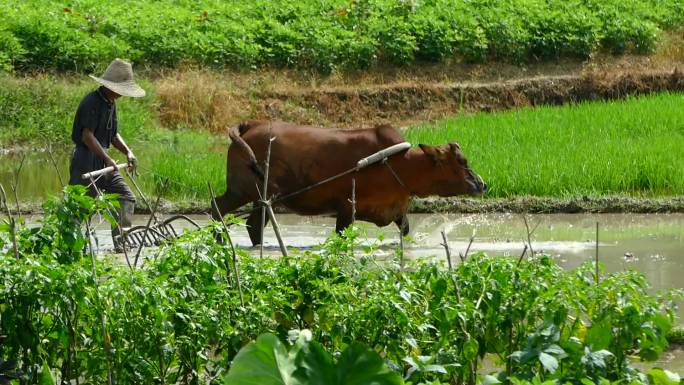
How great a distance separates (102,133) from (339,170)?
171 cm

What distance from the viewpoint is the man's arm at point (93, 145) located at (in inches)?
385

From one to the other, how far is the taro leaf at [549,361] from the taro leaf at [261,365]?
1.34 m

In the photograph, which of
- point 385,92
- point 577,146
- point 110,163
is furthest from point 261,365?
point 385,92

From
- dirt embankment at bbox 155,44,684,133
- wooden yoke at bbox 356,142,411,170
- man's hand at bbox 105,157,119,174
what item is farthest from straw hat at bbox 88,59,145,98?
dirt embankment at bbox 155,44,684,133

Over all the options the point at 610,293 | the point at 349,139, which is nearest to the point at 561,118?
the point at 349,139

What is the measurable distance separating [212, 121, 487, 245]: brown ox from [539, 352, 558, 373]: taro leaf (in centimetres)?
525

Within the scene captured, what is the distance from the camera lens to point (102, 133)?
1001cm

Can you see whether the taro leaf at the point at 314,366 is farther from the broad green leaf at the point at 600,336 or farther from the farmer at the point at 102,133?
the farmer at the point at 102,133

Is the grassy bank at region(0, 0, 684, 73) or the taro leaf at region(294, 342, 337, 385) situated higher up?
the taro leaf at region(294, 342, 337, 385)

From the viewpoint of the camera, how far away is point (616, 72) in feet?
65.2

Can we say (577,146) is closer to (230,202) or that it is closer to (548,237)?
(548,237)

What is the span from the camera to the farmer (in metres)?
→ 9.90

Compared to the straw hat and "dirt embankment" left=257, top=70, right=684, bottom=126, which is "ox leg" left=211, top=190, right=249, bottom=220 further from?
"dirt embankment" left=257, top=70, right=684, bottom=126

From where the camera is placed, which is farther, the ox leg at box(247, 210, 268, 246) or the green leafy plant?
the ox leg at box(247, 210, 268, 246)
